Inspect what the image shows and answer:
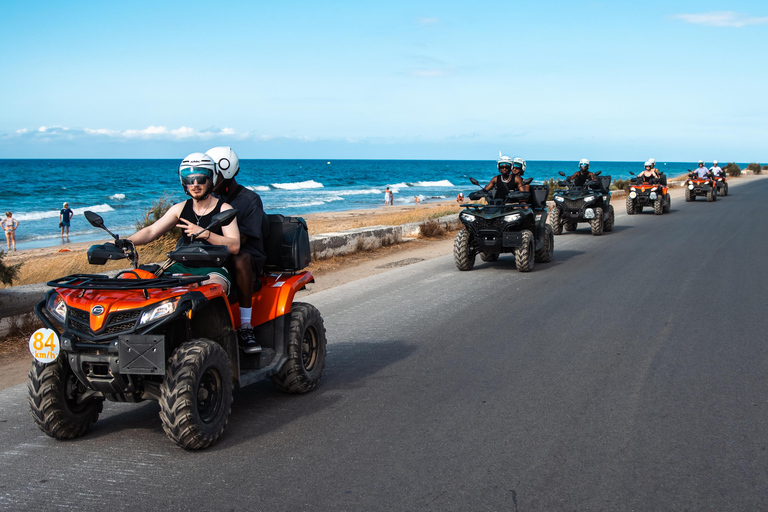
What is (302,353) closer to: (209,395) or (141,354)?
(209,395)

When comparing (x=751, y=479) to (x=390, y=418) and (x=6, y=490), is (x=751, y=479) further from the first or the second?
(x=6, y=490)

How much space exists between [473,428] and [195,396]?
1.90 meters

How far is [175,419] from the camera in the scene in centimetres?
408

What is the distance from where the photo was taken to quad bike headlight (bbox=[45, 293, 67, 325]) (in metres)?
4.16

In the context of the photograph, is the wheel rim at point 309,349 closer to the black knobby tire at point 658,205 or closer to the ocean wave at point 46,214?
the black knobby tire at point 658,205

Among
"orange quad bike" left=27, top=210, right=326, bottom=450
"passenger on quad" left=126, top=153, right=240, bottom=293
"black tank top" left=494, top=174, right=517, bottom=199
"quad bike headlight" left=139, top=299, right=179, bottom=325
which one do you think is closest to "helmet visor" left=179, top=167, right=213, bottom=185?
"passenger on quad" left=126, top=153, right=240, bottom=293

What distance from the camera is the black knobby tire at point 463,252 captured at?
1217cm

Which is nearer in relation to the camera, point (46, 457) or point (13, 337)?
point (46, 457)

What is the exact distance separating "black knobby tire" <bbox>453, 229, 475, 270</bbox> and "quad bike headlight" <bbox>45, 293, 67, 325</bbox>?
8592 millimetres

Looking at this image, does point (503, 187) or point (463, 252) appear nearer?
point (463, 252)

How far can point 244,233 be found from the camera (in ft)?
16.7

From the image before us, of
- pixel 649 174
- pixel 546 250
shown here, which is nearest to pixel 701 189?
pixel 649 174

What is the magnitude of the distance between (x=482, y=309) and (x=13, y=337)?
5.64 m

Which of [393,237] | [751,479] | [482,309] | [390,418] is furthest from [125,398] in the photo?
[393,237]
